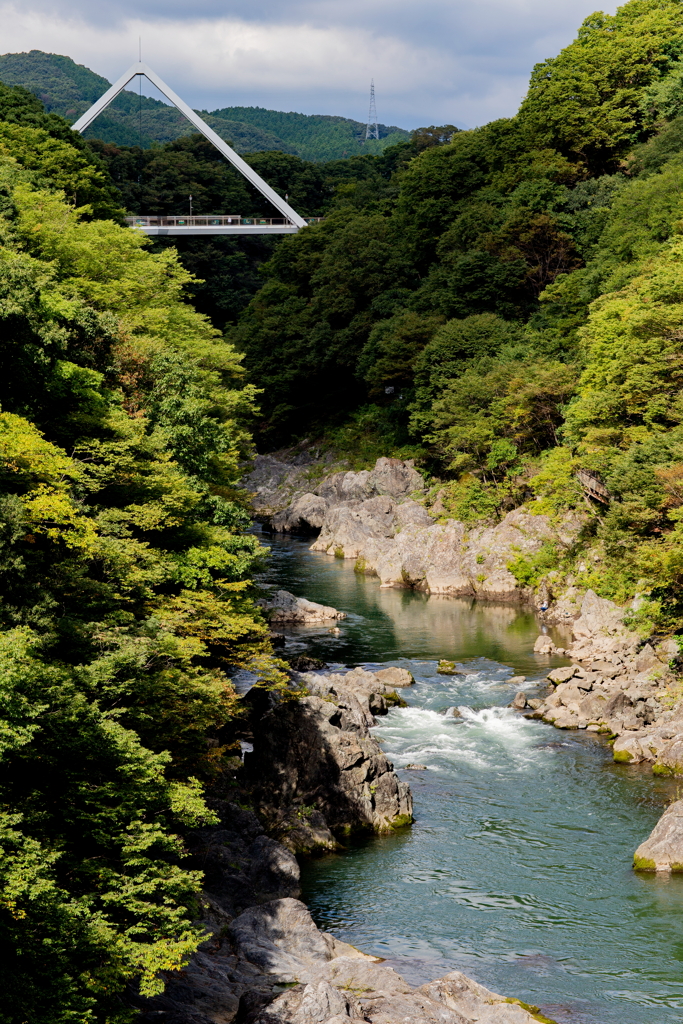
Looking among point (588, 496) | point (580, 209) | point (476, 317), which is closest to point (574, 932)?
point (588, 496)

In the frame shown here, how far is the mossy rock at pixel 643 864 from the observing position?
61.7ft

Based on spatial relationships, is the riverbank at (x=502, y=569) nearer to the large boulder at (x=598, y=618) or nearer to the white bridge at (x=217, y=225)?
the large boulder at (x=598, y=618)

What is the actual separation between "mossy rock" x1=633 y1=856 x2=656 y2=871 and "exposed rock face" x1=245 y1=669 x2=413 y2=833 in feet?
16.0

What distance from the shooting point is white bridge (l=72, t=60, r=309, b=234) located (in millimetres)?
78875

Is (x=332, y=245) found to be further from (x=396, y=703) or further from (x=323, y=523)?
(x=396, y=703)

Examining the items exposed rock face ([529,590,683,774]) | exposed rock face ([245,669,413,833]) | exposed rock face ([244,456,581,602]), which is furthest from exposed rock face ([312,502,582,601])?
exposed rock face ([245,669,413,833])

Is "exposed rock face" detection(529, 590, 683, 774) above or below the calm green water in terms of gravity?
above

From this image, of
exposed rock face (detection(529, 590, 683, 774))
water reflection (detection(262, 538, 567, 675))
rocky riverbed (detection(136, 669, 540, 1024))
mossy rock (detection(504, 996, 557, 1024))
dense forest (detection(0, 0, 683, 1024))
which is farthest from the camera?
water reflection (detection(262, 538, 567, 675))

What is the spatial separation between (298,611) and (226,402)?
8470mm

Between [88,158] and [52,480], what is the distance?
5040cm

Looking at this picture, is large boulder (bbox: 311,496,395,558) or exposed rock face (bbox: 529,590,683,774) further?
large boulder (bbox: 311,496,395,558)

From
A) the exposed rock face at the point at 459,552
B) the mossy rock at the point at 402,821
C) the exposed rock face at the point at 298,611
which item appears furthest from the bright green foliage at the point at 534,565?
the mossy rock at the point at 402,821

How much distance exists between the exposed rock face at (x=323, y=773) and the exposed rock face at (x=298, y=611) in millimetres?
15014

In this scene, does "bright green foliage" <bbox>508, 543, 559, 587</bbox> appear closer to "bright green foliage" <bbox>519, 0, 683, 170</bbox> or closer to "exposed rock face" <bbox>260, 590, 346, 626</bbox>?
"exposed rock face" <bbox>260, 590, 346, 626</bbox>
